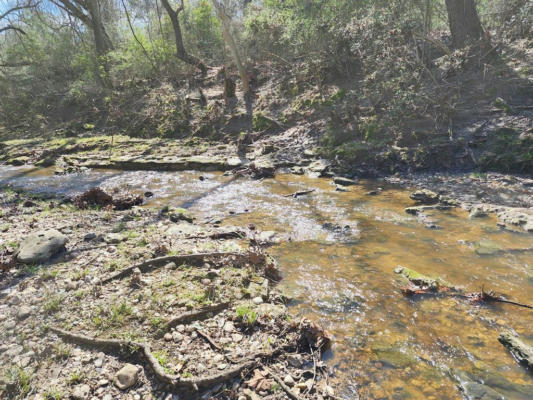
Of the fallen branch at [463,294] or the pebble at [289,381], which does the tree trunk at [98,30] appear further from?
the pebble at [289,381]

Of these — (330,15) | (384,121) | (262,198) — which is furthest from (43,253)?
(330,15)

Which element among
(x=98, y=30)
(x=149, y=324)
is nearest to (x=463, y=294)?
(x=149, y=324)

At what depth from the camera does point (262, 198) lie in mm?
8008

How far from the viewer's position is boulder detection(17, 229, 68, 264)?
4.70m

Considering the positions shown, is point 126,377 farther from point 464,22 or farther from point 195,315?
point 464,22

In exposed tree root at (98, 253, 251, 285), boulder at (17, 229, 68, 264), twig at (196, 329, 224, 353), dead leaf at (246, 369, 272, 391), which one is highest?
boulder at (17, 229, 68, 264)

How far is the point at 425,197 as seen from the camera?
22.9 feet

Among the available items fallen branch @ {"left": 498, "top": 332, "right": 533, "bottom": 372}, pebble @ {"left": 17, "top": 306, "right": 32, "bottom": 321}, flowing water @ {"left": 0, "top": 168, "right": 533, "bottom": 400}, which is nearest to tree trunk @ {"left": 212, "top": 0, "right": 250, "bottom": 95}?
flowing water @ {"left": 0, "top": 168, "right": 533, "bottom": 400}

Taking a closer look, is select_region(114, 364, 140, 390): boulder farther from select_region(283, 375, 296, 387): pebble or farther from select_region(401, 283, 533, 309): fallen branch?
select_region(401, 283, 533, 309): fallen branch

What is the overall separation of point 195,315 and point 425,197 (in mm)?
5575

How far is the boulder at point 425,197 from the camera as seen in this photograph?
22.6 feet

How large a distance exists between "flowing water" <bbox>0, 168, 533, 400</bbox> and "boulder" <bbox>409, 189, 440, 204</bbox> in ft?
0.60

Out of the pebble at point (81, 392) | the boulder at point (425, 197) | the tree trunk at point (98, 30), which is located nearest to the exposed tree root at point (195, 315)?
the pebble at point (81, 392)

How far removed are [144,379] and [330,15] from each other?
44.3ft
